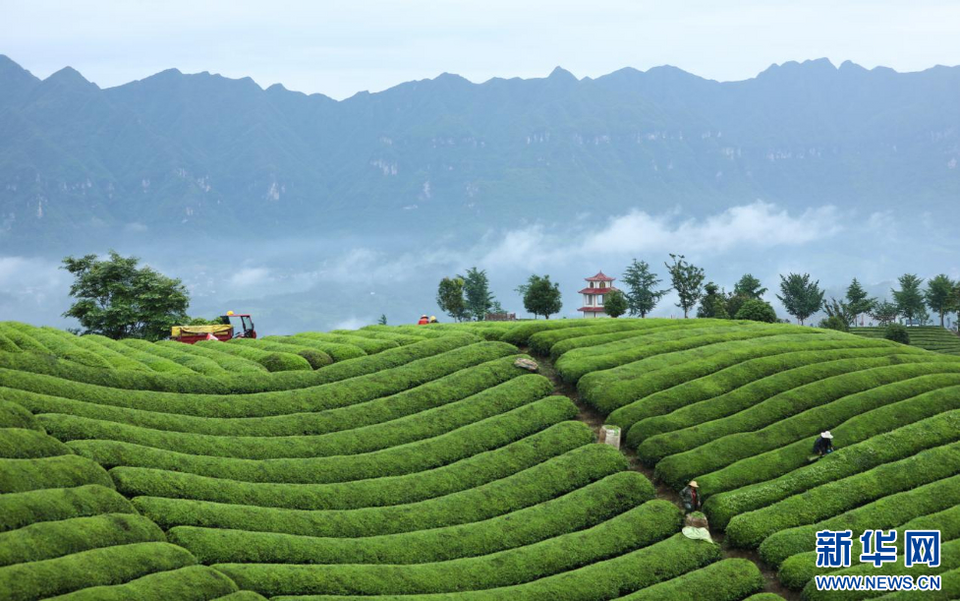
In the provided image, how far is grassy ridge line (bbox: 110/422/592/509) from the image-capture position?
4156 centimetres

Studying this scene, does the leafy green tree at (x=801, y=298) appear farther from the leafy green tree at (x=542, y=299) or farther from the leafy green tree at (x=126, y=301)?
the leafy green tree at (x=126, y=301)

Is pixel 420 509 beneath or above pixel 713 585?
above

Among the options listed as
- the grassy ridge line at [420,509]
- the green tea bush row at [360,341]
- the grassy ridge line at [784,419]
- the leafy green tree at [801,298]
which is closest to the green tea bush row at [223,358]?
the green tea bush row at [360,341]

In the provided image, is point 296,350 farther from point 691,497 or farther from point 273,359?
point 691,497

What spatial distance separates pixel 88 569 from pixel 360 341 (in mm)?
33919

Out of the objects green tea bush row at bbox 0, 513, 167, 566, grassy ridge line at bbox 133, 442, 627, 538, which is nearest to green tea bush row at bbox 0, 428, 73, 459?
grassy ridge line at bbox 133, 442, 627, 538

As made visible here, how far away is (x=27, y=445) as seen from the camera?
40.3 meters

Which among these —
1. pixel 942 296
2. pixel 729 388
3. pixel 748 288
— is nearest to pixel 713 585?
pixel 729 388

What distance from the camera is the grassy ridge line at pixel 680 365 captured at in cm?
5419

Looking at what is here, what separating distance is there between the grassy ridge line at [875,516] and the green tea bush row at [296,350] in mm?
30355

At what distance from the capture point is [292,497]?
43438 mm

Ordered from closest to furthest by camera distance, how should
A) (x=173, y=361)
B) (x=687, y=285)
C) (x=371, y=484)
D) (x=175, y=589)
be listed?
(x=175, y=589)
(x=371, y=484)
(x=173, y=361)
(x=687, y=285)

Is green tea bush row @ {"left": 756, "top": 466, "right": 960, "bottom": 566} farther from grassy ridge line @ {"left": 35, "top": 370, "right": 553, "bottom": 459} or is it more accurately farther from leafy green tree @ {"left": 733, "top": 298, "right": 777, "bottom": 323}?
leafy green tree @ {"left": 733, "top": 298, "right": 777, "bottom": 323}

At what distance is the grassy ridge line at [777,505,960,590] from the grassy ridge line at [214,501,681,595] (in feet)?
18.2
